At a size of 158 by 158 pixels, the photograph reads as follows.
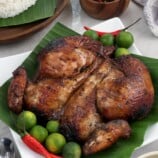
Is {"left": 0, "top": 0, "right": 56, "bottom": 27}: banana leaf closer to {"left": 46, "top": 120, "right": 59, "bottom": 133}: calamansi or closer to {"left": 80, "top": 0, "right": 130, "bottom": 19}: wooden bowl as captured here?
{"left": 80, "top": 0, "right": 130, "bottom": 19}: wooden bowl

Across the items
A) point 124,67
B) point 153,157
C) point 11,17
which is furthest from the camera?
point 11,17

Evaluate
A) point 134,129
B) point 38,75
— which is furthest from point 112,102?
point 38,75

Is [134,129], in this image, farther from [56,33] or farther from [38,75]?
[56,33]

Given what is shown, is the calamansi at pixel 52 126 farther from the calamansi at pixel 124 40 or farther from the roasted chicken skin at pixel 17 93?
the calamansi at pixel 124 40

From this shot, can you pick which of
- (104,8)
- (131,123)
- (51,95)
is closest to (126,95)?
(131,123)

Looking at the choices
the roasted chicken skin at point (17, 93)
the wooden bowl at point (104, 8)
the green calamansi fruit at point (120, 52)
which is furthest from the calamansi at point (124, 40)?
the roasted chicken skin at point (17, 93)

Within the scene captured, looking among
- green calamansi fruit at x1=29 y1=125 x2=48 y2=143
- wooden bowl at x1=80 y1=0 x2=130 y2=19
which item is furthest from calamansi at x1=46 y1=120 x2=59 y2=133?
wooden bowl at x1=80 y1=0 x2=130 y2=19
